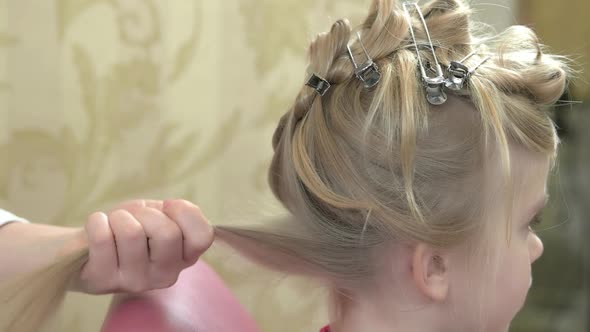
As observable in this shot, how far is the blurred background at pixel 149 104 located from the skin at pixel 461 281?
0.35m

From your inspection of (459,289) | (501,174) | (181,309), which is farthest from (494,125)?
(181,309)

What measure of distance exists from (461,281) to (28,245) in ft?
1.48

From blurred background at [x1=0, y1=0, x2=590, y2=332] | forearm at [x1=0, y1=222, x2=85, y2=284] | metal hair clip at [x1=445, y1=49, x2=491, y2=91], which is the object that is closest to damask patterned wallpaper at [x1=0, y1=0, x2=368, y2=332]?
blurred background at [x1=0, y1=0, x2=590, y2=332]

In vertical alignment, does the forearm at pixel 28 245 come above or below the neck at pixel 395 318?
above

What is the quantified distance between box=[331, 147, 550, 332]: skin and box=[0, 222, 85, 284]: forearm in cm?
30

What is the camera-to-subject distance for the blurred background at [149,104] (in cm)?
114

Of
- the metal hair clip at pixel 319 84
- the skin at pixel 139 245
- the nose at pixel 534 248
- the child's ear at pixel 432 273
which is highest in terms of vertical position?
the metal hair clip at pixel 319 84

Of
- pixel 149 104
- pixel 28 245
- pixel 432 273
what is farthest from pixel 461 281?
pixel 149 104

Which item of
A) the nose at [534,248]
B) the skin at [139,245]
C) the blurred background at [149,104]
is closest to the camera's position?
the skin at [139,245]

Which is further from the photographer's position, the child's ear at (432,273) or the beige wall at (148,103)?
the beige wall at (148,103)

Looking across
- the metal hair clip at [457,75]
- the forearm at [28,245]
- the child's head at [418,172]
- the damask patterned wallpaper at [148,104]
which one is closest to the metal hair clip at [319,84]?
the child's head at [418,172]

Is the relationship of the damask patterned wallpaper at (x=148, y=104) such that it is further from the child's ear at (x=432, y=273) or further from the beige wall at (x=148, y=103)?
the child's ear at (x=432, y=273)

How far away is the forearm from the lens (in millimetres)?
780

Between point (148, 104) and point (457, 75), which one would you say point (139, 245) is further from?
point (148, 104)
